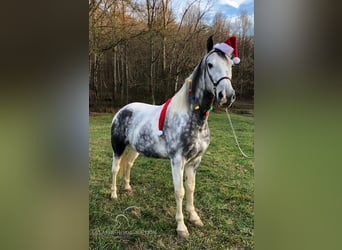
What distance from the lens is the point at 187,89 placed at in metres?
1.41

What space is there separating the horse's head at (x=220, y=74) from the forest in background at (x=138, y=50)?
0.07m

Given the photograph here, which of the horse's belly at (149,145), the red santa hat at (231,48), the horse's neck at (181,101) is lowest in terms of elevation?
the horse's belly at (149,145)

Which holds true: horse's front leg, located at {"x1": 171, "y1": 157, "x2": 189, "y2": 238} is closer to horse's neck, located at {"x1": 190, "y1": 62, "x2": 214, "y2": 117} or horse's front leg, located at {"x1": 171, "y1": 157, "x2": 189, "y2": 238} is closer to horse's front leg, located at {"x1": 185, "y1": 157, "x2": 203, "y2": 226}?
horse's front leg, located at {"x1": 185, "y1": 157, "x2": 203, "y2": 226}

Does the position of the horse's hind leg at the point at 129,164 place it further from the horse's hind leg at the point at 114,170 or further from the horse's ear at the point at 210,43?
the horse's ear at the point at 210,43

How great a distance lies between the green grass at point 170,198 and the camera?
4.53ft

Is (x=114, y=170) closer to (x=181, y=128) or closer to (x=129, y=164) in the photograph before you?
(x=129, y=164)

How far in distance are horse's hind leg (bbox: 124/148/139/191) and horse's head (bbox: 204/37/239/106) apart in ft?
1.63

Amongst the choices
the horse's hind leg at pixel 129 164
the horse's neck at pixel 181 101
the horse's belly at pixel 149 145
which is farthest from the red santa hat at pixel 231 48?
the horse's hind leg at pixel 129 164
